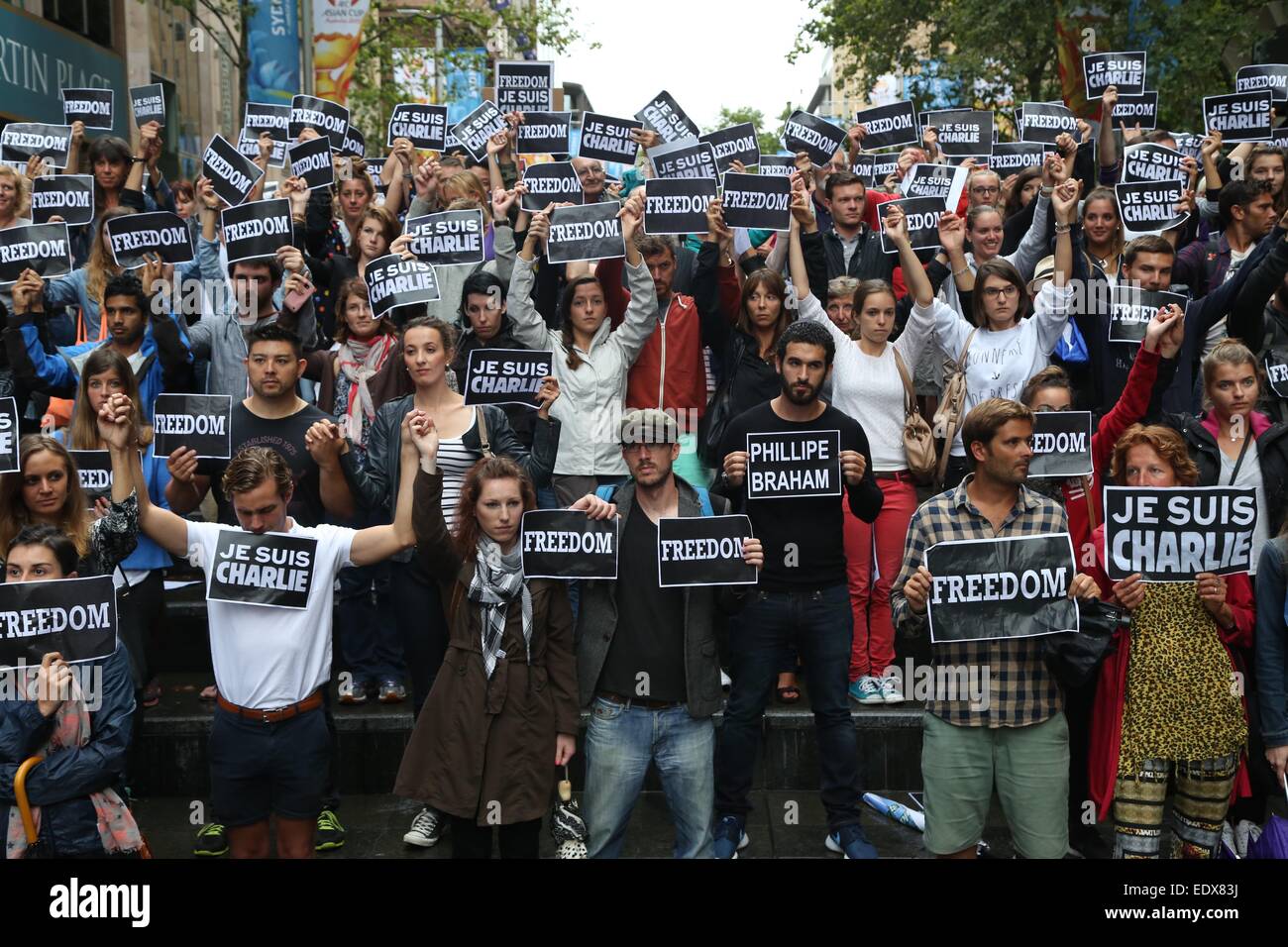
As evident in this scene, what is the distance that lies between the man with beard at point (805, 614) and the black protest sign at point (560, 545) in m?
0.93

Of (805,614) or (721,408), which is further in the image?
(721,408)

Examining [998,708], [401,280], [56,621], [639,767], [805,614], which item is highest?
[401,280]

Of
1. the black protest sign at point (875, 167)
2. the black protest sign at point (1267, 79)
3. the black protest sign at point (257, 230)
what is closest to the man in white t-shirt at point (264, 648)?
the black protest sign at point (257, 230)

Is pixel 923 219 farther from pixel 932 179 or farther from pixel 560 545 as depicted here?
pixel 560 545

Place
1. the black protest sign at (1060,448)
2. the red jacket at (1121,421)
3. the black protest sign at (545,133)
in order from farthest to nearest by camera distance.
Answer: the black protest sign at (545,133) → the red jacket at (1121,421) → the black protest sign at (1060,448)

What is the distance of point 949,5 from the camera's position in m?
24.0

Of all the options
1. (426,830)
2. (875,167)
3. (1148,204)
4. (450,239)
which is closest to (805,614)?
(426,830)

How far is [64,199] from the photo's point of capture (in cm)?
869

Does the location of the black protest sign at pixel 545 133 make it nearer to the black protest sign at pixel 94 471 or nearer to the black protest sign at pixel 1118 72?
the black protest sign at pixel 1118 72

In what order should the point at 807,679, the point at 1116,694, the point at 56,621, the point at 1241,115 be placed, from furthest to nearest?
the point at 1241,115 < the point at 807,679 < the point at 1116,694 < the point at 56,621

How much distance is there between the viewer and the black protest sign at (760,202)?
25.7 ft

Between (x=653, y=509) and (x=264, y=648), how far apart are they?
167 cm

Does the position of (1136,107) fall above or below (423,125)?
below

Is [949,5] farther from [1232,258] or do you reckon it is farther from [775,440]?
[775,440]
